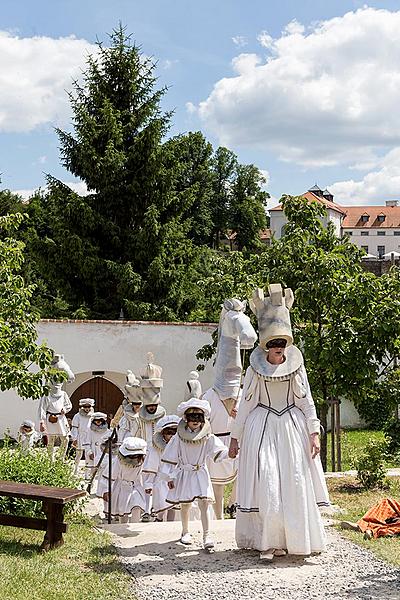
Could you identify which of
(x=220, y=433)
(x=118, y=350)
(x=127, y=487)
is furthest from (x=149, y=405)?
(x=118, y=350)

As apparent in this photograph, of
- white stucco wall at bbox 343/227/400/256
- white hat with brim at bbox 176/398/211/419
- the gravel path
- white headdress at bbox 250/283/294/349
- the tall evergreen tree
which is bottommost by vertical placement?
the gravel path

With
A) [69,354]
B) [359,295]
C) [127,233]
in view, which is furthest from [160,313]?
[359,295]

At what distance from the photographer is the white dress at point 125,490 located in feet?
33.0

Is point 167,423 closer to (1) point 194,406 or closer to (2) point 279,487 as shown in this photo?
(1) point 194,406

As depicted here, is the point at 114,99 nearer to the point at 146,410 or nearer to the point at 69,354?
the point at 69,354

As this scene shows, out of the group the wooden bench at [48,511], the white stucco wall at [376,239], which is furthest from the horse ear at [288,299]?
the white stucco wall at [376,239]

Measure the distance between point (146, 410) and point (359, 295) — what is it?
3.66 m

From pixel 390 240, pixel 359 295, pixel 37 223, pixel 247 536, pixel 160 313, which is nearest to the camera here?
pixel 247 536

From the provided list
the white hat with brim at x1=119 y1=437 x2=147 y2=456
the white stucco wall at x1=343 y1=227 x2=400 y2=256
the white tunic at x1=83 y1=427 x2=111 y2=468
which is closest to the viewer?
the white hat with brim at x1=119 y1=437 x2=147 y2=456

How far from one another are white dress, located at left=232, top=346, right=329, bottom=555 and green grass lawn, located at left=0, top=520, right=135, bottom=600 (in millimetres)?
1233

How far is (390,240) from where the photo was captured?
297 feet


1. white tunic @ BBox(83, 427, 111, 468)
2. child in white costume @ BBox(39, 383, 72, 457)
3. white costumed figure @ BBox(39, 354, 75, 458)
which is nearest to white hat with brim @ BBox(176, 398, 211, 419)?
white tunic @ BBox(83, 427, 111, 468)

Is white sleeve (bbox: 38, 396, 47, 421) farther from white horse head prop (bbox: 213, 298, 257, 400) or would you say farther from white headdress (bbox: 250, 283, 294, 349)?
white headdress (bbox: 250, 283, 294, 349)

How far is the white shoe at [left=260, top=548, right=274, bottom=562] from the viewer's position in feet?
22.7
